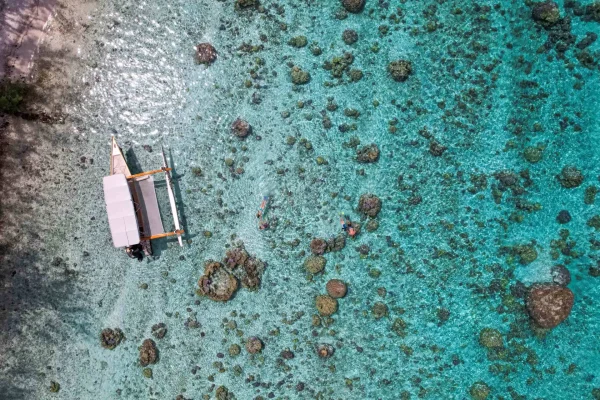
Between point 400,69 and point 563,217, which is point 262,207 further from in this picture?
point 563,217

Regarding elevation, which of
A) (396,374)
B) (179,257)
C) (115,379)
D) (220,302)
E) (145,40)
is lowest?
(396,374)

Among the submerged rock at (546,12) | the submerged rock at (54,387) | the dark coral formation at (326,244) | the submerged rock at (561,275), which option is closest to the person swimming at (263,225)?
the dark coral formation at (326,244)

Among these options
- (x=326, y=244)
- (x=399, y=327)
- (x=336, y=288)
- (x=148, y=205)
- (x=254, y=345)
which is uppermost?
(x=148, y=205)

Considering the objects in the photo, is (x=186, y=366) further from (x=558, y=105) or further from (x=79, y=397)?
(x=558, y=105)

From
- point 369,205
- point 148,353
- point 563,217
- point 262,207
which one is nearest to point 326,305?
point 369,205

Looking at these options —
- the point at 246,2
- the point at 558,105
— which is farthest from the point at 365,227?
the point at 246,2

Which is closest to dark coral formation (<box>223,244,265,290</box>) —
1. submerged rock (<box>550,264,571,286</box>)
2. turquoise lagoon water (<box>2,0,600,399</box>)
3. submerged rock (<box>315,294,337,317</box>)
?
turquoise lagoon water (<box>2,0,600,399</box>)

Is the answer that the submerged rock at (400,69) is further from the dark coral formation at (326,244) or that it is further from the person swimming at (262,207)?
the person swimming at (262,207)
